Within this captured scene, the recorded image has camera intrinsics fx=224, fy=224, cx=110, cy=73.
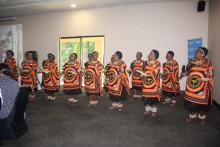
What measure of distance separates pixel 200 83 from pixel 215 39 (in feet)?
8.13

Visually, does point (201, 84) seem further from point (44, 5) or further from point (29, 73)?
point (44, 5)

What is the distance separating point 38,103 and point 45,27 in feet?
13.2

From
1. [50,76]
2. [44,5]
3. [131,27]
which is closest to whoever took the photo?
[50,76]

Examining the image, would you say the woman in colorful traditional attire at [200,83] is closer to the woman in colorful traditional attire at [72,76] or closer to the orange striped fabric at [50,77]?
the woman in colorful traditional attire at [72,76]

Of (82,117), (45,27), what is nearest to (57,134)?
(82,117)

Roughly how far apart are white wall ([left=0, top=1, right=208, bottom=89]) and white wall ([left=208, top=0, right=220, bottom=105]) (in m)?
0.51

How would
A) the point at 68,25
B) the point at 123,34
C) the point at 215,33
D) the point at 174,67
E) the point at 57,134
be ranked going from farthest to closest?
the point at 68,25 < the point at 123,34 < the point at 215,33 < the point at 174,67 < the point at 57,134

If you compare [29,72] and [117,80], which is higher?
[29,72]

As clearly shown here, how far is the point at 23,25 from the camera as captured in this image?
9438mm

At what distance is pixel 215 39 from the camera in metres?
5.87

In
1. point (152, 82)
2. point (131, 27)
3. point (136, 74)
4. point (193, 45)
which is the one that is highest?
point (131, 27)

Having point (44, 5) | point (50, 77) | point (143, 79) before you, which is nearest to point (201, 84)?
point (143, 79)

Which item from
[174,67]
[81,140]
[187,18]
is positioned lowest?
[81,140]

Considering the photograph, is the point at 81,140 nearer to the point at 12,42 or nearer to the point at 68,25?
the point at 68,25
